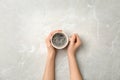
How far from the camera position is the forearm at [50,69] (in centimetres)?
168

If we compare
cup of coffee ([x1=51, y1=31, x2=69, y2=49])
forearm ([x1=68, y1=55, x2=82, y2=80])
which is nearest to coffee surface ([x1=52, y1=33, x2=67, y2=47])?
cup of coffee ([x1=51, y1=31, x2=69, y2=49])

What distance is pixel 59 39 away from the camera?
5.66 ft

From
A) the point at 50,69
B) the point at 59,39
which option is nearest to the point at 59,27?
the point at 59,39

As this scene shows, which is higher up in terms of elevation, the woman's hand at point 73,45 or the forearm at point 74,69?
the woman's hand at point 73,45

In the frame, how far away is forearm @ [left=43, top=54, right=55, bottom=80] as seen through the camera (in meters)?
1.68

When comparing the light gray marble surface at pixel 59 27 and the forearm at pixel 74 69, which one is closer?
the forearm at pixel 74 69

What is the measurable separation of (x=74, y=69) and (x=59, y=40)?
0.23 m

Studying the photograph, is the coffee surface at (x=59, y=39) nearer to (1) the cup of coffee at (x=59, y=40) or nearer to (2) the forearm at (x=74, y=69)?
(1) the cup of coffee at (x=59, y=40)

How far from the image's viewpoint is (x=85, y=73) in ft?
5.75

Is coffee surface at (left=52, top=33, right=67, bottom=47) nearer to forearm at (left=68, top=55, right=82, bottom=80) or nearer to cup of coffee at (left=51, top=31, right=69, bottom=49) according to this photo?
cup of coffee at (left=51, top=31, right=69, bottom=49)

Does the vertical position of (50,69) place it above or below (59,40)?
below

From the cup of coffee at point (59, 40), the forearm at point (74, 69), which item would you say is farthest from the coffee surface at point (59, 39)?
the forearm at point (74, 69)

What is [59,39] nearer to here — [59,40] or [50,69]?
[59,40]

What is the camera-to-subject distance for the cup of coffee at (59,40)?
1703mm
